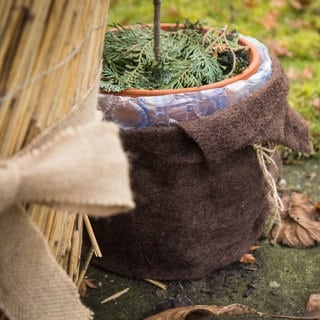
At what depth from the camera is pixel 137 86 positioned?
57.7 inches

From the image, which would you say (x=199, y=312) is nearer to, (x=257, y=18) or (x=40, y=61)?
(x=40, y=61)

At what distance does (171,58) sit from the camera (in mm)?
1582

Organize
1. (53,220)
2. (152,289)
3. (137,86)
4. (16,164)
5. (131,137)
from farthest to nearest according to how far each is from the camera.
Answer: (152,289), (137,86), (131,137), (53,220), (16,164)

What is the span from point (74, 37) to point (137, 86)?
1.91ft

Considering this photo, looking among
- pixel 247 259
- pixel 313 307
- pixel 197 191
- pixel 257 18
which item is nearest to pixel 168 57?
pixel 197 191

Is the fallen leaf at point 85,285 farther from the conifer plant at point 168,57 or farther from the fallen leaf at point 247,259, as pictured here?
the conifer plant at point 168,57

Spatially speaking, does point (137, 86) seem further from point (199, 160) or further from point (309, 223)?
point (309, 223)

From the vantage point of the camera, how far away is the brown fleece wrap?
136cm

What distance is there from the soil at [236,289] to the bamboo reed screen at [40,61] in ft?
2.02

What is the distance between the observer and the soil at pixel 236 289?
150cm

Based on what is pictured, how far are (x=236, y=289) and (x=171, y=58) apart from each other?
631 mm

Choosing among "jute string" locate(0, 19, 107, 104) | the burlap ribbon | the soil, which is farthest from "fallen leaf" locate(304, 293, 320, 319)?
"jute string" locate(0, 19, 107, 104)

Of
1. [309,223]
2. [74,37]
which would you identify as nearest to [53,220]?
[74,37]

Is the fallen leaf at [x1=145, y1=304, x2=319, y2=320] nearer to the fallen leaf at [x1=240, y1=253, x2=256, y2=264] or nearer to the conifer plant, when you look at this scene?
the fallen leaf at [x1=240, y1=253, x2=256, y2=264]
